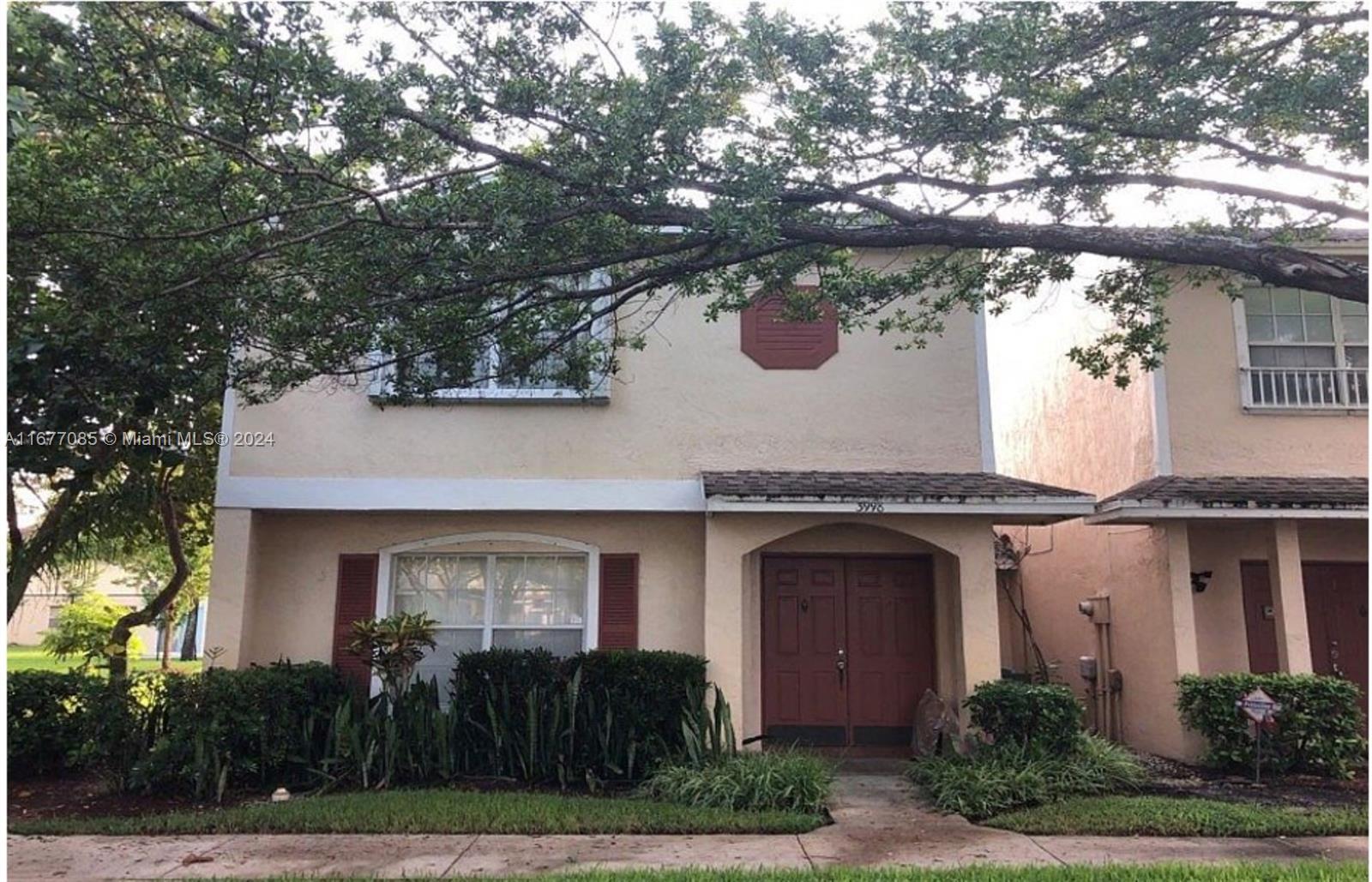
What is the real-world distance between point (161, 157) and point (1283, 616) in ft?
36.2

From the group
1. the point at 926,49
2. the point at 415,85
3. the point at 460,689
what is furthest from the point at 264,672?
the point at 926,49

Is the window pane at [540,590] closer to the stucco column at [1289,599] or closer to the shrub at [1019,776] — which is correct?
the shrub at [1019,776]

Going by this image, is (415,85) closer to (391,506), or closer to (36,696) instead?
(391,506)

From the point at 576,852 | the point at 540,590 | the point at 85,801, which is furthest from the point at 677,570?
the point at 85,801

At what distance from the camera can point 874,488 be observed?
400 inches

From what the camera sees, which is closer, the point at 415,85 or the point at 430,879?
the point at 430,879

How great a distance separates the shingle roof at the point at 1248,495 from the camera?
10234 millimetres

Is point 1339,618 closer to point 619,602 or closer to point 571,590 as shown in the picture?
point 619,602

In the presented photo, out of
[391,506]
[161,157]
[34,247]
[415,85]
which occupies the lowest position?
[391,506]

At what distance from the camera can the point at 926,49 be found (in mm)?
7375

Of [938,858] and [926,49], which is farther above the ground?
[926,49]

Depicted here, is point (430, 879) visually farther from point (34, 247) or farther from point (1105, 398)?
point (1105, 398)

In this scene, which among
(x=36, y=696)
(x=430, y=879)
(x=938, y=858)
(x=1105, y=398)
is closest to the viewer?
(x=430, y=879)

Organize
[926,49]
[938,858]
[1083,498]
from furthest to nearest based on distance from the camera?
[1083,498] → [926,49] → [938,858]
